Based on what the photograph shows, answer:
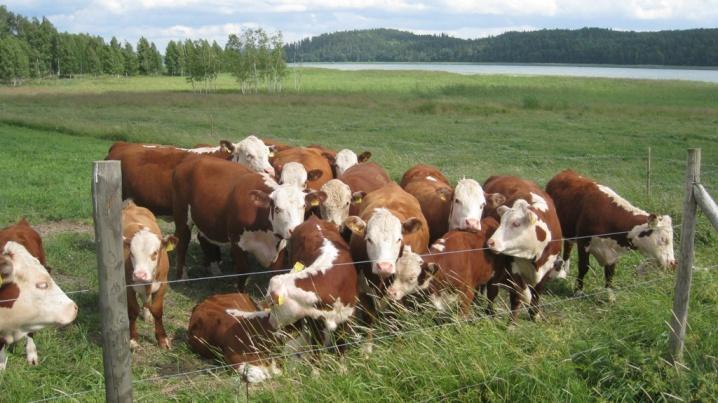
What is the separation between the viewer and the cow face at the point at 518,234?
6.60m

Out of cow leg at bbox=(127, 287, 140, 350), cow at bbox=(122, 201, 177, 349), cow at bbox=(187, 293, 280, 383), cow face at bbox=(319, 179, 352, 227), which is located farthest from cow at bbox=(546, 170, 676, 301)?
cow leg at bbox=(127, 287, 140, 350)

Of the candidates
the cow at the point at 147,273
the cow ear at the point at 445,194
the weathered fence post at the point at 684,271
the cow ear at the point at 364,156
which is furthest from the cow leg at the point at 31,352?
the cow ear at the point at 364,156

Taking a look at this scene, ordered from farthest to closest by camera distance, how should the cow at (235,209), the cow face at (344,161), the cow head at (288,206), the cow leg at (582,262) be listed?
the cow face at (344,161) < the cow leg at (582,262) < the cow at (235,209) < the cow head at (288,206)

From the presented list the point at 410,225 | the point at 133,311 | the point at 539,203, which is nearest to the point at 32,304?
the point at 133,311

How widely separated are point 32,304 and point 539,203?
5031mm

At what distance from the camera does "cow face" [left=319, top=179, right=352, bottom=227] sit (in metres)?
7.65

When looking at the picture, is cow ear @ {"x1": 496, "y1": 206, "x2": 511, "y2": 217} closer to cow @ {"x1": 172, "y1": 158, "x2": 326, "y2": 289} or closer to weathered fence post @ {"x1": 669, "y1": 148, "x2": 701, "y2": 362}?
cow @ {"x1": 172, "y1": 158, "x2": 326, "y2": 289}

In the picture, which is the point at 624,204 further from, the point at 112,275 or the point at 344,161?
the point at 112,275

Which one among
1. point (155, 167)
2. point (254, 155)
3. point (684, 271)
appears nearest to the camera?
point (684, 271)

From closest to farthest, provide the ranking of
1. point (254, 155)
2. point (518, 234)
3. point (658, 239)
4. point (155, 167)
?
point (518, 234) → point (658, 239) → point (155, 167) → point (254, 155)

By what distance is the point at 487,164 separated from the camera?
62.9 ft

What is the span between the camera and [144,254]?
6.19m

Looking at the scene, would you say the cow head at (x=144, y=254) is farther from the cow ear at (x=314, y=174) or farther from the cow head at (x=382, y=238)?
the cow ear at (x=314, y=174)

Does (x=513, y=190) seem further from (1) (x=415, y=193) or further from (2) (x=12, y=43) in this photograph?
(2) (x=12, y=43)
